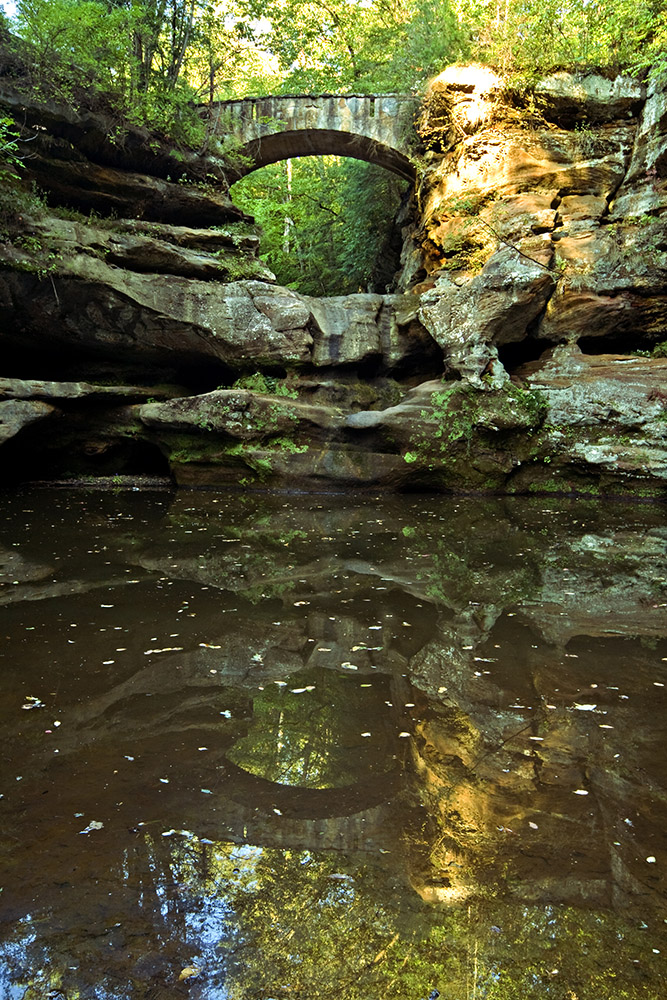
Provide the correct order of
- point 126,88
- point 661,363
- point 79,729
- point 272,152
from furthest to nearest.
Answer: point 272,152, point 126,88, point 661,363, point 79,729

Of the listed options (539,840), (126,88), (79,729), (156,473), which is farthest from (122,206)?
(539,840)

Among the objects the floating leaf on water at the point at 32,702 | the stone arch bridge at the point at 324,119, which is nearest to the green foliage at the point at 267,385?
the stone arch bridge at the point at 324,119

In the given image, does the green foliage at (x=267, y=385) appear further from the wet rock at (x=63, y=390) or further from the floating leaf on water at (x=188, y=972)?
the floating leaf on water at (x=188, y=972)

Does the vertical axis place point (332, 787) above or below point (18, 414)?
above

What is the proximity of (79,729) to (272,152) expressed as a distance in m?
16.0

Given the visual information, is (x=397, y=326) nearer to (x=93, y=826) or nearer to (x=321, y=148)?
(x=321, y=148)

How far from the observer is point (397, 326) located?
1424 centimetres

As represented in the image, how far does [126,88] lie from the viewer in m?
12.8

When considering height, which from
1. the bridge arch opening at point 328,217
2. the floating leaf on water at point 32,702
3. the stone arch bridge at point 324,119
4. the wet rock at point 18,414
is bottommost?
the wet rock at point 18,414

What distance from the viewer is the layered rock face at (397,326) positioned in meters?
11.6

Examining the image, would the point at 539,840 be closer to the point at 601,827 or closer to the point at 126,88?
the point at 601,827

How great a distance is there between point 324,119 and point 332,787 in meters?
15.8

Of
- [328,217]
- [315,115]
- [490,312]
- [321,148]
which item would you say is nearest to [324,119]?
[315,115]

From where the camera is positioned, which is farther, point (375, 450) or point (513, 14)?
point (513, 14)
